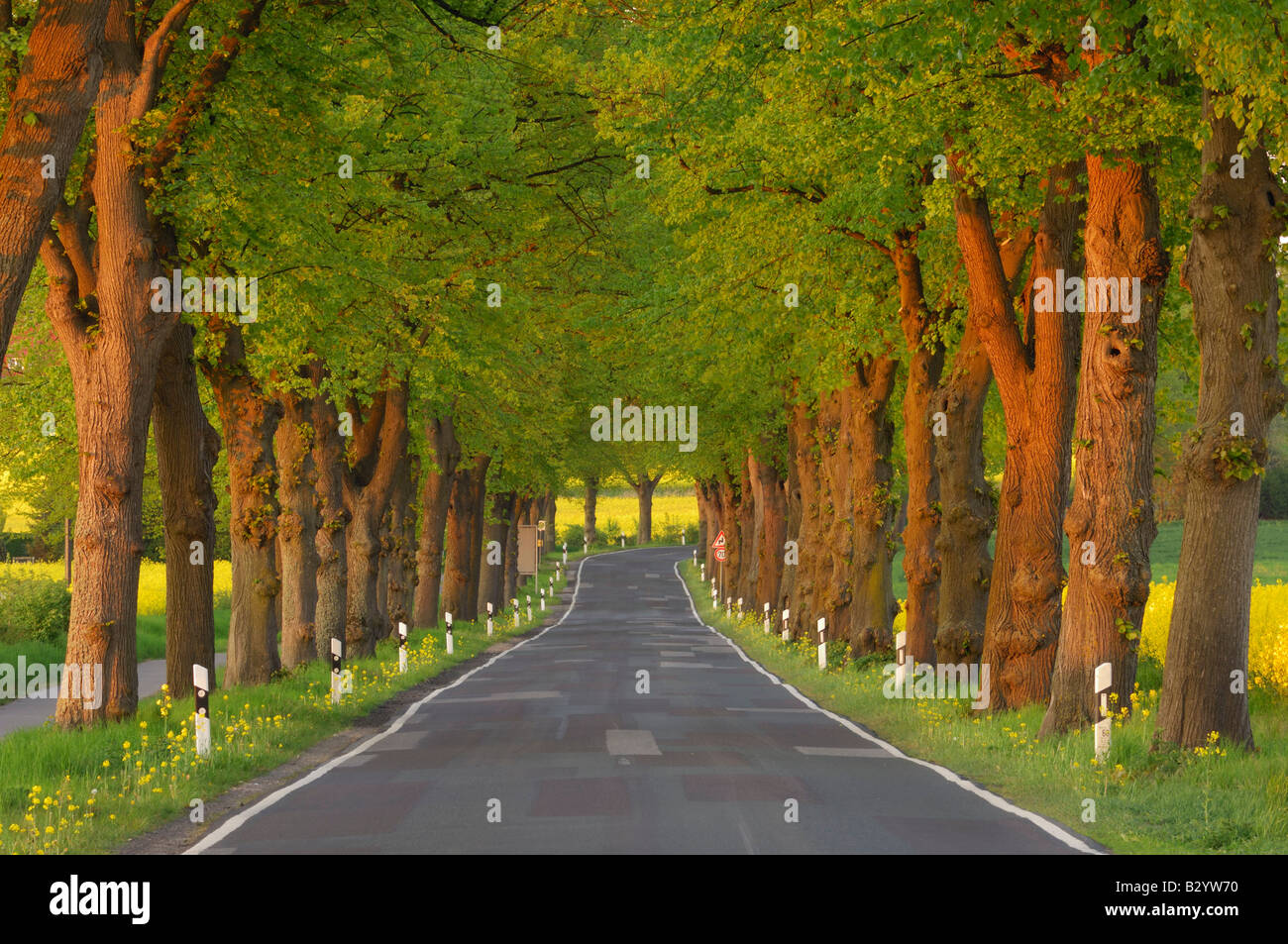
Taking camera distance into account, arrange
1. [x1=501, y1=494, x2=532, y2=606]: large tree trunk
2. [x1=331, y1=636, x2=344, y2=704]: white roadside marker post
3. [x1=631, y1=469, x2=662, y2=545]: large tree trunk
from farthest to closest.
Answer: [x1=631, y1=469, x2=662, y2=545]: large tree trunk, [x1=501, y1=494, x2=532, y2=606]: large tree trunk, [x1=331, y1=636, x2=344, y2=704]: white roadside marker post

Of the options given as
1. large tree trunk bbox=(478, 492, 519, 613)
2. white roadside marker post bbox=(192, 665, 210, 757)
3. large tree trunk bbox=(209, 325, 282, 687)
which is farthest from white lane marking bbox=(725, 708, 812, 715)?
large tree trunk bbox=(478, 492, 519, 613)

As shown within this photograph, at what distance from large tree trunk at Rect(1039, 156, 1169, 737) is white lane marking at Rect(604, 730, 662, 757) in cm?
441

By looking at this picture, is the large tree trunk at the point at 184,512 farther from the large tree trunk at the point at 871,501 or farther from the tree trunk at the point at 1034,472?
the large tree trunk at the point at 871,501

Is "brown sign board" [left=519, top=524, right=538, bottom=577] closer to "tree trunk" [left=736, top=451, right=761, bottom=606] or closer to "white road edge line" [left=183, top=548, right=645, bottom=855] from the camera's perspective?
"tree trunk" [left=736, top=451, right=761, bottom=606]

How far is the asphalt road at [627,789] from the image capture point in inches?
432

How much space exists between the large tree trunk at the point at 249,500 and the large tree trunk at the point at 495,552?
33483 millimetres

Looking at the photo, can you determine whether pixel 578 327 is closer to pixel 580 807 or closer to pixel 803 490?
pixel 803 490

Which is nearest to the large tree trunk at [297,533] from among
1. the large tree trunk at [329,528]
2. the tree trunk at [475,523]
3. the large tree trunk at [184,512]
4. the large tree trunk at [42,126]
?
the large tree trunk at [329,528]

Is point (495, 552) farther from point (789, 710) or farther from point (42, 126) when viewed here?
point (42, 126)

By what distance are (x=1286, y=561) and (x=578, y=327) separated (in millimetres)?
32490

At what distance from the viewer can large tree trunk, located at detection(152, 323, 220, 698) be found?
804 inches

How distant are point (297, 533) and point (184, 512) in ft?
18.3

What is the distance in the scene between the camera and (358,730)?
20.9 m
